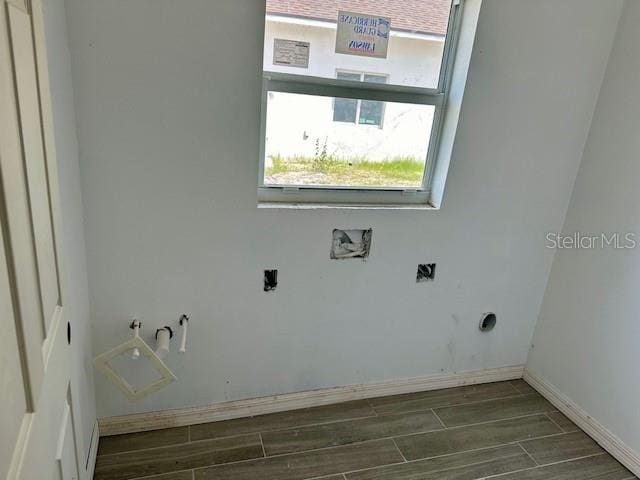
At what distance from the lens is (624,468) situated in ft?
6.41

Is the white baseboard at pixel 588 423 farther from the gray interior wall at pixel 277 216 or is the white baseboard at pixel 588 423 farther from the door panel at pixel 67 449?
the door panel at pixel 67 449

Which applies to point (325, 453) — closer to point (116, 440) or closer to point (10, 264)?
point (116, 440)

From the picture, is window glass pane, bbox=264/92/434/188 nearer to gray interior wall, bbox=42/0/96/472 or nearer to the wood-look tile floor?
gray interior wall, bbox=42/0/96/472

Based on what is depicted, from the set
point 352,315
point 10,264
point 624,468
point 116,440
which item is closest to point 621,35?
point 352,315

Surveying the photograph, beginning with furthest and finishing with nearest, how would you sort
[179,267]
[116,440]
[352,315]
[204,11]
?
1. [352,315]
2. [116,440]
3. [179,267]
4. [204,11]

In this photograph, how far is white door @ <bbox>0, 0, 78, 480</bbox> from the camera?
608mm

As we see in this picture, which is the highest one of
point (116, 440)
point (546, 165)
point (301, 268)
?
point (546, 165)

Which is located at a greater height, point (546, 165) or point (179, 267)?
point (546, 165)

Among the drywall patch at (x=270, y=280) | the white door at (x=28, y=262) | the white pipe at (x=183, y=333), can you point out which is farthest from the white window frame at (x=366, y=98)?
the white door at (x=28, y=262)

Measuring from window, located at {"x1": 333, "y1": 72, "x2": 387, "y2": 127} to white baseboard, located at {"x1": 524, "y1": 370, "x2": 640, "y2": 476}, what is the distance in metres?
1.75

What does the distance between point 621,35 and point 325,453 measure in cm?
231

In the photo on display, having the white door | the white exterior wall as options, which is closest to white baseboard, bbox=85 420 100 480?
the white door

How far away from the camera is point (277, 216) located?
1.81 m
